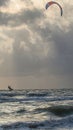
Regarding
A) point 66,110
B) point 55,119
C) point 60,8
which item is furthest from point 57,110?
point 60,8

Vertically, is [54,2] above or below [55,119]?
above

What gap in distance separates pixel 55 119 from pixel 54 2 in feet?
53.2

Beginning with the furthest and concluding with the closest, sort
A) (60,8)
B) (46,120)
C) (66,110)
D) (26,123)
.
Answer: (60,8) < (66,110) < (46,120) < (26,123)

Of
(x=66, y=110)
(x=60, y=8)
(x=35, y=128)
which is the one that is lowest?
(x=35, y=128)

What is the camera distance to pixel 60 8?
4159cm

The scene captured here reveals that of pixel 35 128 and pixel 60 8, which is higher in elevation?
pixel 60 8

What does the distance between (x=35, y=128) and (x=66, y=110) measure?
1258 centimetres

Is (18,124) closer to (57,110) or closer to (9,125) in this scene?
(9,125)

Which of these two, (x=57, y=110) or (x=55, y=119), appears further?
(x=57, y=110)

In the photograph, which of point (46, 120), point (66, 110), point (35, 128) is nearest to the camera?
point (35, 128)

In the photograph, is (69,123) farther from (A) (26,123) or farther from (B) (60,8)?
(B) (60,8)

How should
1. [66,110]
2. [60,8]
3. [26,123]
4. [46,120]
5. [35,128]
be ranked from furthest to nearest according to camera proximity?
[60,8] < [66,110] < [46,120] < [26,123] < [35,128]

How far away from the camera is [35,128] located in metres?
24.8

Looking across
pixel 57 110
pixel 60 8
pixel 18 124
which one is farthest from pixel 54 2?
pixel 18 124
